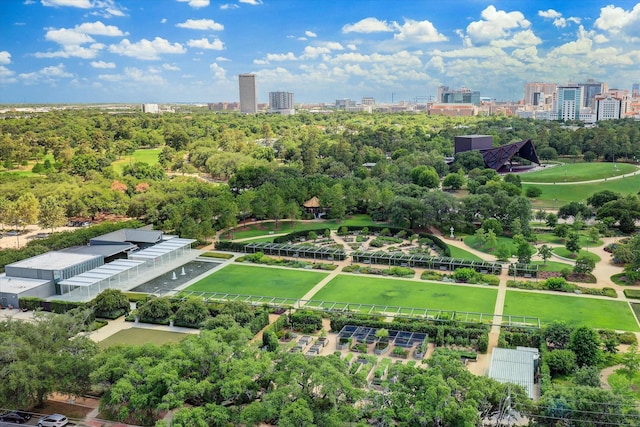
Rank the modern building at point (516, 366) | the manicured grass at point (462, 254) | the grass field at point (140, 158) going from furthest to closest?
the grass field at point (140, 158)
the manicured grass at point (462, 254)
the modern building at point (516, 366)

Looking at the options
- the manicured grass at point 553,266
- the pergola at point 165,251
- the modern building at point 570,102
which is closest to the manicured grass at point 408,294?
the manicured grass at point 553,266

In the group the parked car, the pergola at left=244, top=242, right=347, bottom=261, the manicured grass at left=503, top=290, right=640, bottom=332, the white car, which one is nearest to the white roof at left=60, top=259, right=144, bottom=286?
the pergola at left=244, top=242, right=347, bottom=261

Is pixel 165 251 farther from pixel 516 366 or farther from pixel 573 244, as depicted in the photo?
pixel 573 244

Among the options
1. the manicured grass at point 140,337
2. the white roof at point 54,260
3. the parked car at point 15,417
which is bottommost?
the manicured grass at point 140,337

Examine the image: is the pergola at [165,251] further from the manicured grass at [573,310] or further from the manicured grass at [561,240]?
the manicured grass at [561,240]

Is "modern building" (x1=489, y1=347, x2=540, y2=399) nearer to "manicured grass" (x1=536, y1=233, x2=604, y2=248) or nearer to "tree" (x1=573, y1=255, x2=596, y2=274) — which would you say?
"tree" (x1=573, y1=255, x2=596, y2=274)

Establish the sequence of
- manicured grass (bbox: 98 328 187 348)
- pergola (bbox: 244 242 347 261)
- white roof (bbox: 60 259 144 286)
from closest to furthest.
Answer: manicured grass (bbox: 98 328 187 348) < white roof (bbox: 60 259 144 286) < pergola (bbox: 244 242 347 261)

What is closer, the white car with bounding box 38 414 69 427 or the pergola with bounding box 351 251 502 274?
the white car with bounding box 38 414 69 427

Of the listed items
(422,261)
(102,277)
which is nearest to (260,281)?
(102,277)
